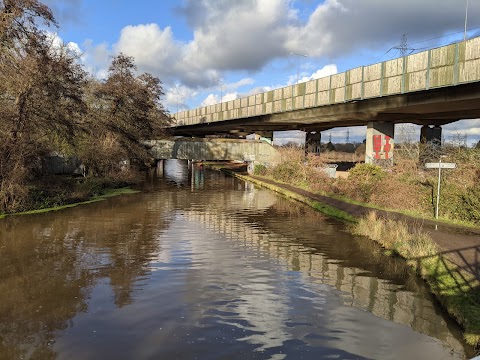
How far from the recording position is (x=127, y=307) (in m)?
9.80

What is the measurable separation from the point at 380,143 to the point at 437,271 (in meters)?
26.2

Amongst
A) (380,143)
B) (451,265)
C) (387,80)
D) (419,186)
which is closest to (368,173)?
(419,186)

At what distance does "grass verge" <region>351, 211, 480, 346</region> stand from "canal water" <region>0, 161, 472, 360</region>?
0.34m

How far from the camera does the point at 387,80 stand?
2877cm

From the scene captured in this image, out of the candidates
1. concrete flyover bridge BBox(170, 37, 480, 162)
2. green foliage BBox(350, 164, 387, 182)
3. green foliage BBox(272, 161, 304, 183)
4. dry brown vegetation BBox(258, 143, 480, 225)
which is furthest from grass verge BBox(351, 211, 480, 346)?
green foliage BBox(272, 161, 304, 183)

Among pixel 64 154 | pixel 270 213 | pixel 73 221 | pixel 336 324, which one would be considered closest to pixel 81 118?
pixel 64 154

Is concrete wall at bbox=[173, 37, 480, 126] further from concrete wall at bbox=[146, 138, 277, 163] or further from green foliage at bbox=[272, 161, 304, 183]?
concrete wall at bbox=[146, 138, 277, 163]

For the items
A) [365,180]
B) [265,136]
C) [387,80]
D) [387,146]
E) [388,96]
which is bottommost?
Answer: [365,180]

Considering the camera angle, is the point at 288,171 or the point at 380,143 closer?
the point at 380,143

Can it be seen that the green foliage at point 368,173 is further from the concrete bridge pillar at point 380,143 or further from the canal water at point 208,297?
the canal water at point 208,297

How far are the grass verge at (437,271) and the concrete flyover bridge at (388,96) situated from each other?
36.5 ft

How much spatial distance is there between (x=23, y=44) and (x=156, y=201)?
43.4 feet

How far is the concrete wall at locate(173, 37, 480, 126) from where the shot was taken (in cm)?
2292

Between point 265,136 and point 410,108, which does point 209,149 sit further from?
point 410,108
